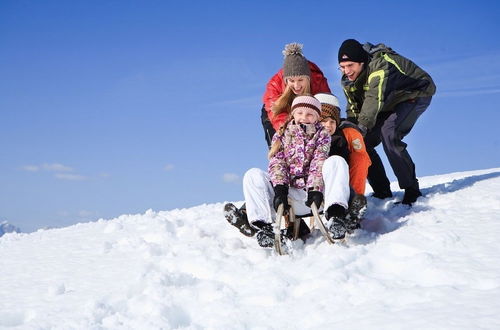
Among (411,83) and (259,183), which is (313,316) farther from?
(411,83)

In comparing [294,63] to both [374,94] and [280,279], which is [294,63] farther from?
[280,279]

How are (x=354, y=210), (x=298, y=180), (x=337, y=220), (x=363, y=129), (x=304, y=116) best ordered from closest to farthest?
(x=337, y=220) < (x=354, y=210) < (x=298, y=180) < (x=304, y=116) < (x=363, y=129)

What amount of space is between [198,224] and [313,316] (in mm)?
3223

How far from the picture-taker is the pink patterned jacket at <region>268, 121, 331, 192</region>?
14.7 feet

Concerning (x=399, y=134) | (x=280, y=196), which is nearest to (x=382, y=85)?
(x=399, y=134)

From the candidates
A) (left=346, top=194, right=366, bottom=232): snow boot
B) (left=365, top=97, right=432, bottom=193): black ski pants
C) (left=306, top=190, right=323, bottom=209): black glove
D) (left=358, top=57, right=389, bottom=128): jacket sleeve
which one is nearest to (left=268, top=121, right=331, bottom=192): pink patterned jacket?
(left=306, top=190, right=323, bottom=209): black glove

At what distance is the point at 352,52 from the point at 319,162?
5.82ft

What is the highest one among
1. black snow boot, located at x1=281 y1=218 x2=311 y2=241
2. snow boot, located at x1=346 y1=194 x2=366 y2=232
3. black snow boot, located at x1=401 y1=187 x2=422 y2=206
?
black snow boot, located at x1=401 y1=187 x2=422 y2=206

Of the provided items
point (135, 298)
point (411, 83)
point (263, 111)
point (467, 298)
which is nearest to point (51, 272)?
point (135, 298)

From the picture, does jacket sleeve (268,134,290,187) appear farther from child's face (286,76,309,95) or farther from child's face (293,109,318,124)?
child's face (286,76,309,95)

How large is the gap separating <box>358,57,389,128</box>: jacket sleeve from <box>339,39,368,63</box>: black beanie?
205 millimetres

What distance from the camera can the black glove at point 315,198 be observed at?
4.22 m

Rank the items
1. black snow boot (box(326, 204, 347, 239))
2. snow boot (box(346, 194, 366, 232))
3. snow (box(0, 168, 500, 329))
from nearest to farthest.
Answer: snow (box(0, 168, 500, 329))
black snow boot (box(326, 204, 347, 239))
snow boot (box(346, 194, 366, 232))

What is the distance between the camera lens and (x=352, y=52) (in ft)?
18.3
